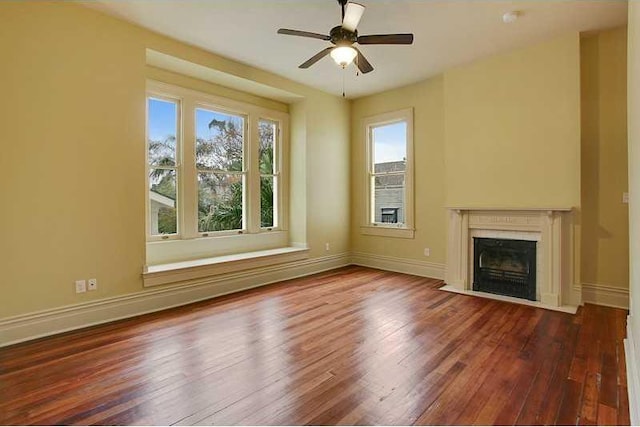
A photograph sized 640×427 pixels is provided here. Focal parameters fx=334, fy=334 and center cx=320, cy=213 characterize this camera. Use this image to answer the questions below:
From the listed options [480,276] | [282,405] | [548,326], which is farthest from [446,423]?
[480,276]

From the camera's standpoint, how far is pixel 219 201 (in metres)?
4.78

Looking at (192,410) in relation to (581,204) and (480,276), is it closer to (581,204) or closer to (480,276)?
(480,276)

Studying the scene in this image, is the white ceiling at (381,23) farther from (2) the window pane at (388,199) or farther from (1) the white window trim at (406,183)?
(2) the window pane at (388,199)

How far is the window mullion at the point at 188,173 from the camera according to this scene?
431 cm

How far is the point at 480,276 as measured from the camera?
4328mm

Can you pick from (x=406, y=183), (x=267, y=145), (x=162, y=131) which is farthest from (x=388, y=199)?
(x=162, y=131)

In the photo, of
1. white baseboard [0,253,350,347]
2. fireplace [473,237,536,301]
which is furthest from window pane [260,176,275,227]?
fireplace [473,237,536,301]

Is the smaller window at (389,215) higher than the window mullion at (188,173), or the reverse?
the window mullion at (188,173)

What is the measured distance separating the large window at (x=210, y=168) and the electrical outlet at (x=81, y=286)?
98 centimetres

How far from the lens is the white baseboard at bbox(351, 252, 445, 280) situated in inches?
199

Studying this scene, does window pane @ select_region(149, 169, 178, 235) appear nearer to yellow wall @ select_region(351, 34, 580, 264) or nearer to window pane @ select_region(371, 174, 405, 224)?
window pane @ select_region(371, 174, 405, 224)

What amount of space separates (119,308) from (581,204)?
5.09 m

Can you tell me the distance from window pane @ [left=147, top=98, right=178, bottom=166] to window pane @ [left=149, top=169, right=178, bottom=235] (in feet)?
0.49

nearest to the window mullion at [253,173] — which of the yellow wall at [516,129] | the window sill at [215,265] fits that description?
the window sill at [215,265]
